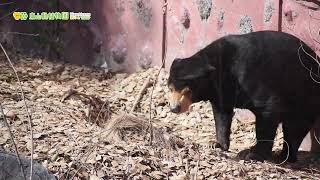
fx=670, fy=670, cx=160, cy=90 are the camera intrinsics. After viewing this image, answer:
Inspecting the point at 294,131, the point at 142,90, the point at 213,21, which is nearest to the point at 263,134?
the point at 294,131

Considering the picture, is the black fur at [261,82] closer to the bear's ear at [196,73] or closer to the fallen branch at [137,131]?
the bear's ear at [196,73]

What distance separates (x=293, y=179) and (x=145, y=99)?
2.66 m

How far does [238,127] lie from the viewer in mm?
6488

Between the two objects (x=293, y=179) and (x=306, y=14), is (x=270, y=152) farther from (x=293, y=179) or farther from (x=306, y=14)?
(x=306, y=14)

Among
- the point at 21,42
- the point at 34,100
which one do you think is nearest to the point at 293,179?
the point at 34,100

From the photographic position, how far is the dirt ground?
179 inches

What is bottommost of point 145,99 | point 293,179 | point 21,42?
point 293,179

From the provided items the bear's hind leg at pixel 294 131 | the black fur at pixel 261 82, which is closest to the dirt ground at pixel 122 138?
the bear's hind leg at pixel 294 131

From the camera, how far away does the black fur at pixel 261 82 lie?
Answer: 5375 millimetres
